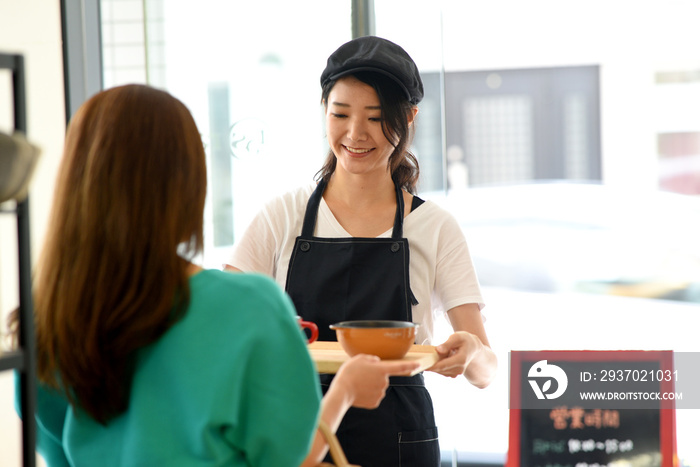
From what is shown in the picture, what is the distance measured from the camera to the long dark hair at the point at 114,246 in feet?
2.84

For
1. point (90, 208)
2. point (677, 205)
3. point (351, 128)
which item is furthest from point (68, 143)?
point (677, 205)

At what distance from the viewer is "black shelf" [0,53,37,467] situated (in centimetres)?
81

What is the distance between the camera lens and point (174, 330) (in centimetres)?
87

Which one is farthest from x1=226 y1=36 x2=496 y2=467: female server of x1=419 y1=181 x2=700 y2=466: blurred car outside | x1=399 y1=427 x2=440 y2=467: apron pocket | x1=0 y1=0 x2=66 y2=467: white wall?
x1=0 y1=0 x2=66 y2=467: white wall

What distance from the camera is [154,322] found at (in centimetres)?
85

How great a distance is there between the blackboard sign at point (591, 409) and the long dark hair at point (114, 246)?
103 cm

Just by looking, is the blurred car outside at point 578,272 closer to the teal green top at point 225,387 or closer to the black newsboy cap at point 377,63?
the black newsboy cap at point 377,63

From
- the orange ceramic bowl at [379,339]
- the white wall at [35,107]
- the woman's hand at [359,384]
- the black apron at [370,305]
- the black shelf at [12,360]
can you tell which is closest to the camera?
the black shelf at [12,360]

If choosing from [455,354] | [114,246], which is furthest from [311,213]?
[114,246]

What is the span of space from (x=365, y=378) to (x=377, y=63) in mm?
788

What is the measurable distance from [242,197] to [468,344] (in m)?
1.51

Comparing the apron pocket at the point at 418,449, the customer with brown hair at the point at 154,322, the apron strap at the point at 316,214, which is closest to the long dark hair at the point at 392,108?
the apron strap at the point at 316,214

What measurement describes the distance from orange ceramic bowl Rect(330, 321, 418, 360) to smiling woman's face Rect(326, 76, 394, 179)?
0.54 meters

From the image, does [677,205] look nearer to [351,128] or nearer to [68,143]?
[351,128]
